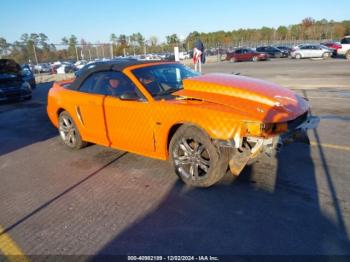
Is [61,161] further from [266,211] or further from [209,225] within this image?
[266,211]

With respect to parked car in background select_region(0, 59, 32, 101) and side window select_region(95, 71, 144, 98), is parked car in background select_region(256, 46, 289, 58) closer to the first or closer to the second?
parked car in background select_region(0, 59, 32, 101)

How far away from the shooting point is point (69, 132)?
237 inches

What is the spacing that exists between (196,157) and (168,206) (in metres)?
0.73

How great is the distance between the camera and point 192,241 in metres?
3.04

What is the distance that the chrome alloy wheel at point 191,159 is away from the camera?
13.1 ft

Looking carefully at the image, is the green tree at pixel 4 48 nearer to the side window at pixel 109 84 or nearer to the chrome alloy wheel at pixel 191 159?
the side window at pixel 109 84

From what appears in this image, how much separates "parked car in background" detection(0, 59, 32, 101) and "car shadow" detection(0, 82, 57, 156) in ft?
2.17

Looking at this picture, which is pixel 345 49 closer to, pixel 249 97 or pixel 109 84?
pixel 249 97

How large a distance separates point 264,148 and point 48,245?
2.59m

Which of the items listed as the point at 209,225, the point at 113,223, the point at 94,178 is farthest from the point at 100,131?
the point at 209,225

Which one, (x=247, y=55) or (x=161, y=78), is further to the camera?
(x=247, y=55)

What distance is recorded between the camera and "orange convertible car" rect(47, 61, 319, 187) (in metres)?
3.74

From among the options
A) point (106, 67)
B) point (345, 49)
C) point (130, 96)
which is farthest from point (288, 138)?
point (345, 49)

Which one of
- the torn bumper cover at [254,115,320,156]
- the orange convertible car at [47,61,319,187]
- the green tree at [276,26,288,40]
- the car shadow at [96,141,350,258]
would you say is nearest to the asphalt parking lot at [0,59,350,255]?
the car shadow at [96,141,350,258]
